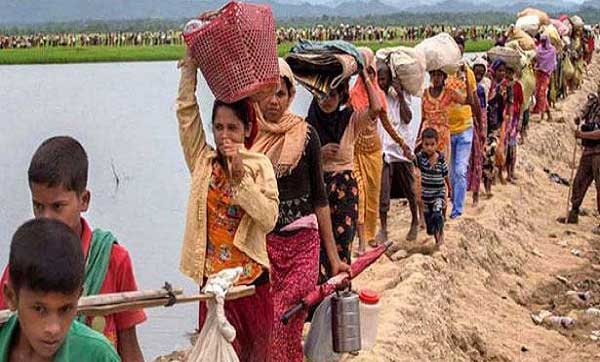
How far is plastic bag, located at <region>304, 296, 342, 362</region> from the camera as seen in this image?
5.25 m

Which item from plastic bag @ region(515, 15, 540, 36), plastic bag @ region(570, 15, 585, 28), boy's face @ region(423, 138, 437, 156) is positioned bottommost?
plastic bag @ region(570, 15, 585, 28)

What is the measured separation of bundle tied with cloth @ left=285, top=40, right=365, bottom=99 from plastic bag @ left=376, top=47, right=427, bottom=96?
2.49m

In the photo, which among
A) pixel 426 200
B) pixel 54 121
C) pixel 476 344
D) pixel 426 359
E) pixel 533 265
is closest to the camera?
pixel 426 359

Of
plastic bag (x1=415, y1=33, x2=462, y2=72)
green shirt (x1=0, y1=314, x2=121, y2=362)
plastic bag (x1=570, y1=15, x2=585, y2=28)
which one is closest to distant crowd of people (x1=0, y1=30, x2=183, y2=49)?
plastic bag (x1=570, y1=15, x2=585, y2=28)

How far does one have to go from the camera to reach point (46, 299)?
2.27 metres

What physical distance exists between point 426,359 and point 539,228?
5.85 m

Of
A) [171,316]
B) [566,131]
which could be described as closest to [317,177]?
[171,316]

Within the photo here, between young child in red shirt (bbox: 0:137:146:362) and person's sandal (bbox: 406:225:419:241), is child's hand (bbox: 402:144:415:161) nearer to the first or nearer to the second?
person's sandal (bbox: 406:225:419:241)

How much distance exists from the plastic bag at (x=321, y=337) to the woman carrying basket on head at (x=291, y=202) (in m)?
0.23

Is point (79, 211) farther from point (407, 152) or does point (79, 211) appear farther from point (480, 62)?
point (480, 62)

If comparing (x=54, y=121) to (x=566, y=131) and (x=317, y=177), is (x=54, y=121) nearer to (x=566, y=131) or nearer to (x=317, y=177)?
(x=566, y=131)

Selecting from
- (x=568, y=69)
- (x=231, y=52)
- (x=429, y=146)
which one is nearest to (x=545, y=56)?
(x=568, y=69)

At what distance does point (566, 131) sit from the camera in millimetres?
18688

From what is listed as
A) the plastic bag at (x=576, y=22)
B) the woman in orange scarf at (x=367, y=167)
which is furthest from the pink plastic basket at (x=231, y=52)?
the plastic bag at (x=576, y=22)
